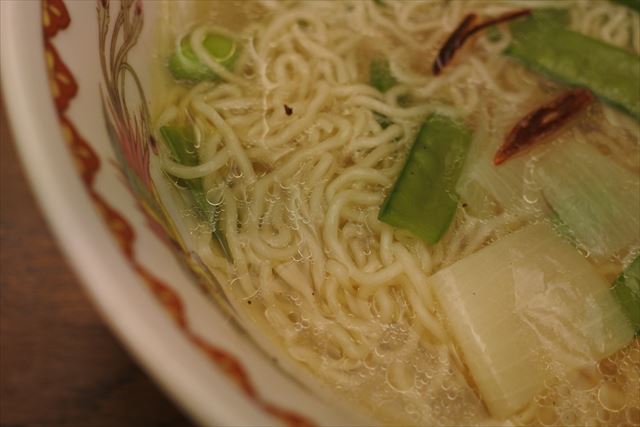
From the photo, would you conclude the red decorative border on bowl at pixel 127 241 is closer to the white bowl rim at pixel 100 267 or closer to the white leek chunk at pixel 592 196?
the white bowl rim at pixel 100 267

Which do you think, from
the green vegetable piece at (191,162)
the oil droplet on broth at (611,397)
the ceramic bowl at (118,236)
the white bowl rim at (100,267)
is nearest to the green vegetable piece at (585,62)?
the oil droplet on broth at (611,397)

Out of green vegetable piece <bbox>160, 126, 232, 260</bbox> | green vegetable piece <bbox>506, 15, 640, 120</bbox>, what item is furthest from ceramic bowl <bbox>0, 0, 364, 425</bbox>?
green vegetable piece <bbox>506, 15, 640, 120</bbox>

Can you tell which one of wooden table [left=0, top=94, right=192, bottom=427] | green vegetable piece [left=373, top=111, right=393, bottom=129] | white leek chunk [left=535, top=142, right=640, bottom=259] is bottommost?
wooden table [left=0, top=94, right=192, bottom=427]

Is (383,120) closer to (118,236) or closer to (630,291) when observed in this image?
(630,291)

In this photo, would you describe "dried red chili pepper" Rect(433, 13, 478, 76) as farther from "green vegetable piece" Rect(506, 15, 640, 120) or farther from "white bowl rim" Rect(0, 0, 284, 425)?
"white bowl rim" Rect(0, 0, 284, 425)

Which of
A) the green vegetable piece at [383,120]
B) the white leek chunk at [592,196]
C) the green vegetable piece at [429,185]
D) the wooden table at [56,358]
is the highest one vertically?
the green vegetable piece at [383,120]

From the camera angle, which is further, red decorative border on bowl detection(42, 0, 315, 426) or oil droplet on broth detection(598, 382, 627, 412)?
oil droplet on broth detection(598, 382, 627, 412)

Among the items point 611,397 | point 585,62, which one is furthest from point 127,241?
point 585,62
